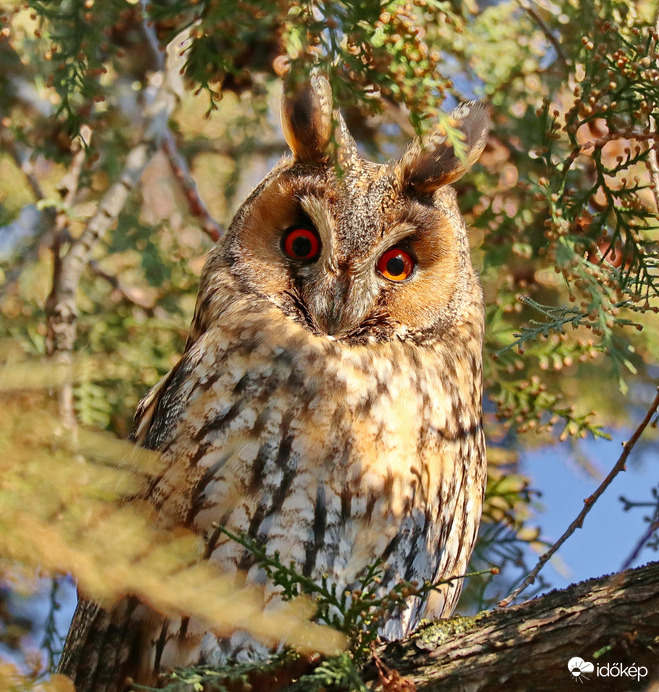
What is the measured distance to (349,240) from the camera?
7.95 ft

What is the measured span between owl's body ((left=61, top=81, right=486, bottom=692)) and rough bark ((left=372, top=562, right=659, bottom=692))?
1.26 ft

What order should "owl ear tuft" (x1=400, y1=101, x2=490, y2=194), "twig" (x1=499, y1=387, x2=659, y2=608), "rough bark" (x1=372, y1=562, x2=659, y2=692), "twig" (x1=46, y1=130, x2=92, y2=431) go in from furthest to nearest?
"twig" (x1=46, y1=130, x2=92, y2=431), "owl ear tuft" (x1=400, y1=101, x2=490, y2=194), "twig" (x1=499, y1=387, x2=659, y2=608), "rough bark" (x1=372, y1=562, x2=659, y2=692)

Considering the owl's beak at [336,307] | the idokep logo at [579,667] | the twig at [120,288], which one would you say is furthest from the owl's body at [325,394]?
the twig at [120,288]

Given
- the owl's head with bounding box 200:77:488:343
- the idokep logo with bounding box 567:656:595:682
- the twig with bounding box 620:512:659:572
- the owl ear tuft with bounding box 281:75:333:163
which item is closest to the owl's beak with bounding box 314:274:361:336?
the owl's head with bounding box 200:77:488:343

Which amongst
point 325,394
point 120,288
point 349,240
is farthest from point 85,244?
point 325,394

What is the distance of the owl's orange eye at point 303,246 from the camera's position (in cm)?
254

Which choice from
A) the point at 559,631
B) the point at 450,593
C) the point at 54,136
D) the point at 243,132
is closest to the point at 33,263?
the point at 54,136

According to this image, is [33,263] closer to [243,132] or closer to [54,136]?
[54,136]

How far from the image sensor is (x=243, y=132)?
14.3 feet

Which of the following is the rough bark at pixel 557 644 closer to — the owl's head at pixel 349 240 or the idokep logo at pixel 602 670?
the idokep logo at pixel 602 670

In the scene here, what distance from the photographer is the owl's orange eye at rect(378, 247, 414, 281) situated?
2551 millimetres

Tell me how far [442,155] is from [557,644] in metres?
1.69

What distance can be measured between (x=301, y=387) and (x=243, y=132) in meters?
2.55

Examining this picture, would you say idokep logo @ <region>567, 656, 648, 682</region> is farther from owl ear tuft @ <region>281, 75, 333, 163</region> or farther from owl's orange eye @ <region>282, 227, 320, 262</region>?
owl ear tuft @ <region>281, 75, 333, 163</region>
